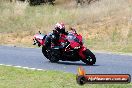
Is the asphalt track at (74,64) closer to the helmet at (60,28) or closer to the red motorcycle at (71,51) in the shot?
the red motorcycle at (71,51)

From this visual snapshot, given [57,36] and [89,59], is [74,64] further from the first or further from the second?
[57,36]

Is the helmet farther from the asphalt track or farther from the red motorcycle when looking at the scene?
the asphalt track

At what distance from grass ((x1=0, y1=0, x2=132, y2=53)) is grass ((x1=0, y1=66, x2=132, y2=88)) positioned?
13.5 m

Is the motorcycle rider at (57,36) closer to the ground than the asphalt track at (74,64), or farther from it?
farther from it

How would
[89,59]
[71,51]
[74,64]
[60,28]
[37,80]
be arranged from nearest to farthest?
1. [37,80]
2. [89,59]
3. [71,51]
4. [60,28]
5. [74,64]

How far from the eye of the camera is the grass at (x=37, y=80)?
33.0 feet

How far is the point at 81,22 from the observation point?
33.7 metres

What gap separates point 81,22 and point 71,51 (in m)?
17.4

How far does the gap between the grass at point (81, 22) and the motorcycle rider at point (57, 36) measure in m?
8.87

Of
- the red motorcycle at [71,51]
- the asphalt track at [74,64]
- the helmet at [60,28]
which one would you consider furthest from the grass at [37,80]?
the helmet at [60,28]

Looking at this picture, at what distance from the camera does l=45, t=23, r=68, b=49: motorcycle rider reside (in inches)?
653

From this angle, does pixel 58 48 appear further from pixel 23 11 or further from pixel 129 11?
pixel 23 11

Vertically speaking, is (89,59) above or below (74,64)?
above

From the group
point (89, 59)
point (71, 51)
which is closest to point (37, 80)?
point (89, 59)
